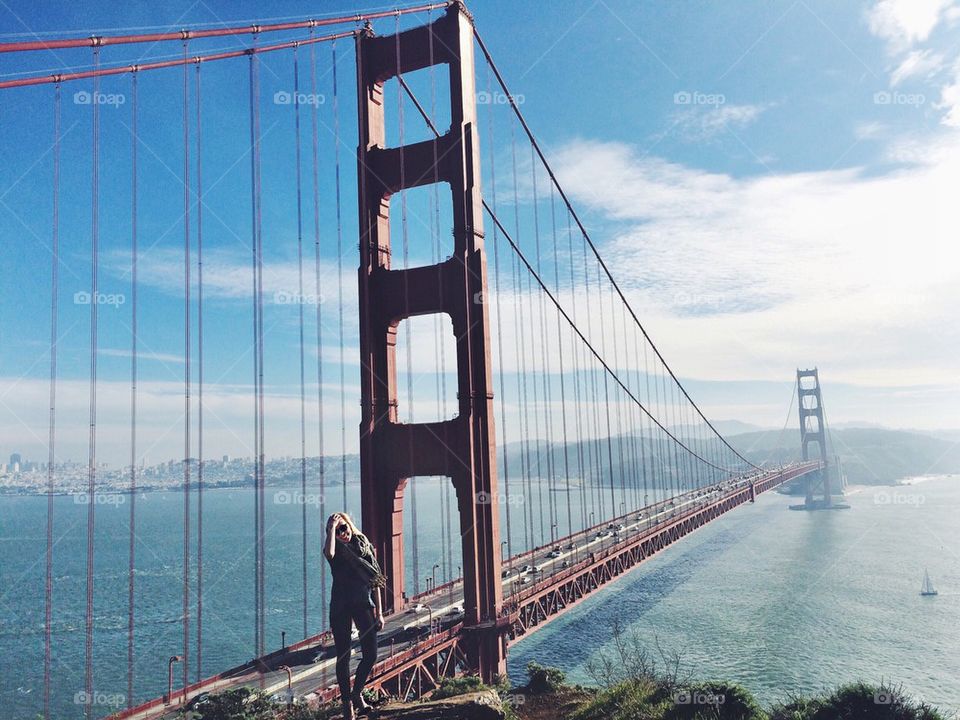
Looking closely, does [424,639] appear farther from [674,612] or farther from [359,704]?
[674,612]

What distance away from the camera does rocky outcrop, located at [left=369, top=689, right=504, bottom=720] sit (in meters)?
8.11

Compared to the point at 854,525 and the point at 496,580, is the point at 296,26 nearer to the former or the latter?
the point at 496,580

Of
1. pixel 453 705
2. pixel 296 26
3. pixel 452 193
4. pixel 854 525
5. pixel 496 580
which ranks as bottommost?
pixel 854 525

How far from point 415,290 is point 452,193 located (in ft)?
12.1

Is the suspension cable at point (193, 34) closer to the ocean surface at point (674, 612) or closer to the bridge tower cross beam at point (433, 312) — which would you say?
the bridge tower cross beam at point (433, 312)

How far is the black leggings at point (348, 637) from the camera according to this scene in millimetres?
7965

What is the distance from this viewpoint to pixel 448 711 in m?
8.20

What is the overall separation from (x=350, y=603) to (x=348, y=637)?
1.51 feet

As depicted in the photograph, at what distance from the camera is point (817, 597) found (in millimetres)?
53344

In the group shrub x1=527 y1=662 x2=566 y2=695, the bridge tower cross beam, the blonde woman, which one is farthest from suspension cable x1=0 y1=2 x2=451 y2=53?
shrub x1=527 y1=662 x2=566 y2=695

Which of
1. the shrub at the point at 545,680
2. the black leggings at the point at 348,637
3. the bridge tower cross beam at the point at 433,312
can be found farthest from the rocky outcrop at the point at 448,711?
the shrub at the point at 545,680

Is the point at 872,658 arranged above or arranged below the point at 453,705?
below

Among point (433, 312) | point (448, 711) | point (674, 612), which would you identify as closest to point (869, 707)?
point (448, 711)

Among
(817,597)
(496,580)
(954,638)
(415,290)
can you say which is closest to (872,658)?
(954,638)
